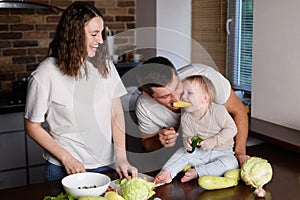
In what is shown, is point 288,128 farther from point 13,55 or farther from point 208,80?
point 13,55

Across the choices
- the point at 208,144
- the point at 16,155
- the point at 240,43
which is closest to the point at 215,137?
the point at 208,144

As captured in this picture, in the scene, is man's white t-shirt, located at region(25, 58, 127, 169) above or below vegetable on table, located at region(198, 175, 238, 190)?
above

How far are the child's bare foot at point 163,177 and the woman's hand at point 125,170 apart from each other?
8 centimetres

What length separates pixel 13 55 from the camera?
3164mm

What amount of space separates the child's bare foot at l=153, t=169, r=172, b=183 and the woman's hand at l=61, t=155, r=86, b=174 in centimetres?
27

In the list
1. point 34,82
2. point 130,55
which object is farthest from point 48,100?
point 130,55

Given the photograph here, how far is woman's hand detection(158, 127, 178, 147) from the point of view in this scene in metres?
1.61

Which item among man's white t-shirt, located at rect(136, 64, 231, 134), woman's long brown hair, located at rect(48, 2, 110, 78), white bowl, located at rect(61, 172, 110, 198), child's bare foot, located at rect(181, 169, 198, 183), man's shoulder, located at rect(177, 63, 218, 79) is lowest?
child's bare foot, located at rect(181, 169, 198, 183)

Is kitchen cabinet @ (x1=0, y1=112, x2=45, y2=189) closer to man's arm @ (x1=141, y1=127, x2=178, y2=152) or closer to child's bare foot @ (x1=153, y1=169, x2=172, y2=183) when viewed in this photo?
man's arm @ (x1=141, y1=127, x2=178, y2=152)

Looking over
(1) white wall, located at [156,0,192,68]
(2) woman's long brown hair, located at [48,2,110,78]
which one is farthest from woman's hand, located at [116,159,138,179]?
(1) white wall, located at [156,0,192,68]

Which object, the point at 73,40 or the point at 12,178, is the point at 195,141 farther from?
the point at 12,178

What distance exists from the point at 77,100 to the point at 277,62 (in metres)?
0.99

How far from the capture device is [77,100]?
165cm

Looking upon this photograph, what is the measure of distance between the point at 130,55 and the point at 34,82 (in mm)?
1947
